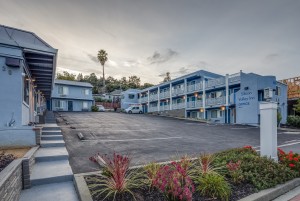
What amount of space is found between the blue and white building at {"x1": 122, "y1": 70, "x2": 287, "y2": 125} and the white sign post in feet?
47.5

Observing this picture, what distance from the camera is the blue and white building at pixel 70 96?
35594 millimetres

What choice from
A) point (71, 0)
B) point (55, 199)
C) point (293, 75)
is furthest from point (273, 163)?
point (293, 75)

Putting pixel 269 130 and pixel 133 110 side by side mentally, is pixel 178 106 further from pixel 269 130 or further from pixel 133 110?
pixel 269 130

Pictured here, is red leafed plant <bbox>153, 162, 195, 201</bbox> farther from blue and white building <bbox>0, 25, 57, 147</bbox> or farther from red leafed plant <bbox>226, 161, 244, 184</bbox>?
A: blue and white building <bbox>0, 25, 57, 147</bbox>

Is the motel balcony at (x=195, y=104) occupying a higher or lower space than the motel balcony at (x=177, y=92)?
lower

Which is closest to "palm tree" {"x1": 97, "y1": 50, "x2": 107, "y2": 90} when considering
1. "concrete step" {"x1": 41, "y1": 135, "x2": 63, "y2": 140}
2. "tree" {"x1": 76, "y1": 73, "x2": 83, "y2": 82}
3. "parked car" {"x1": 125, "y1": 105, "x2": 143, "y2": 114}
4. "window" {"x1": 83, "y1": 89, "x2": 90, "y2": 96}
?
"tree" {"x1": 76, "y1": 73, "x2": 83, "y2": 82}

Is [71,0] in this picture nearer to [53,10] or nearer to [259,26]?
[53,10]

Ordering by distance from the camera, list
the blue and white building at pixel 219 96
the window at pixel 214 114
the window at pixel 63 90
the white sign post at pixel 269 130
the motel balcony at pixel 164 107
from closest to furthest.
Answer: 1. the white sign post at pixel 269 130
2. the blue and white building at pixel 219 96
3. the window at pixel 214 114
4. the motel balcony at pixel 164 107
5. the window at pixel 63 90

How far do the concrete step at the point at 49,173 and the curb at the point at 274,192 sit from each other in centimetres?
413

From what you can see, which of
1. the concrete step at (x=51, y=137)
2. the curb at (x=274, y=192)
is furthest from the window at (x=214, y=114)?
the concrete step at (x=51, y=137)

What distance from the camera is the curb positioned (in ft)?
11.9

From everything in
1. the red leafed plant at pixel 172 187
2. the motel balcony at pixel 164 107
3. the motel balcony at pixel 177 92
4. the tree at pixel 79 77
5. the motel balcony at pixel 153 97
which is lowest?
the red leafed plant at pixel 172 187

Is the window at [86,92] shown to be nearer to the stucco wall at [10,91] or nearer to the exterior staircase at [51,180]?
the stucco wall at [10,91]

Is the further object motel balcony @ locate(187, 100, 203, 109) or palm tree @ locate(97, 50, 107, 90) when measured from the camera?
palm tree @ locate(97, 50, 107, 90)
